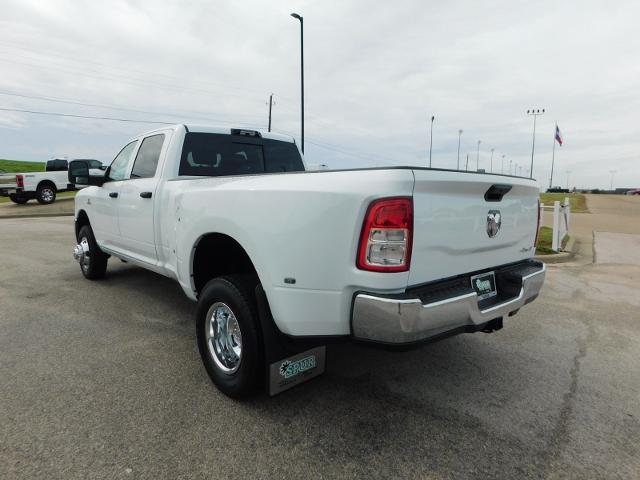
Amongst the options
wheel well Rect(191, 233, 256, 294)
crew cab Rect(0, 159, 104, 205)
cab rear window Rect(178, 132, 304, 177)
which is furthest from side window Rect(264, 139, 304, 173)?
crew cab Rect(0, 159, 104, 205)

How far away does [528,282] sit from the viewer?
2.81 m

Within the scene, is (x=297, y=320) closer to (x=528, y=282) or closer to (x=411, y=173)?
(x=411, y=173)

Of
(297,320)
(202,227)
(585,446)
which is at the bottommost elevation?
(585,446)

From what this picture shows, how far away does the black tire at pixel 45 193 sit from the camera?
1955 cm

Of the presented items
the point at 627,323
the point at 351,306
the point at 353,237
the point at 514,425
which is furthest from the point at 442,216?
the point at 627,323

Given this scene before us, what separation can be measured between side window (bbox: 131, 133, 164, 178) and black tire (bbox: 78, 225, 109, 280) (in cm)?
177

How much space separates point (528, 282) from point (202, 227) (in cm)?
226

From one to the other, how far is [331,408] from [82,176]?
407cm

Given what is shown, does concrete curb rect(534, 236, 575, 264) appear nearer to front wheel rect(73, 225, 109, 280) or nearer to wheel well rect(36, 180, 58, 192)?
front wheel rect(73, 225, 109, 280)

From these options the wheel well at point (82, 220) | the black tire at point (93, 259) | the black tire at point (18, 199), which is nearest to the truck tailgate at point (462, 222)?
the black tire at point (93, 259)

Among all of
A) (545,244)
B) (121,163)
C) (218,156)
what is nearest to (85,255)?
(121,163)

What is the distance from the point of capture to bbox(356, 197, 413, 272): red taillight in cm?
201

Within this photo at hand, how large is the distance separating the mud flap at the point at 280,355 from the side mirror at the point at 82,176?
3.38m

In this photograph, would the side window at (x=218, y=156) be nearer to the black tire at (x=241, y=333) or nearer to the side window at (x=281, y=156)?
the side window at (x=281, y=156)
